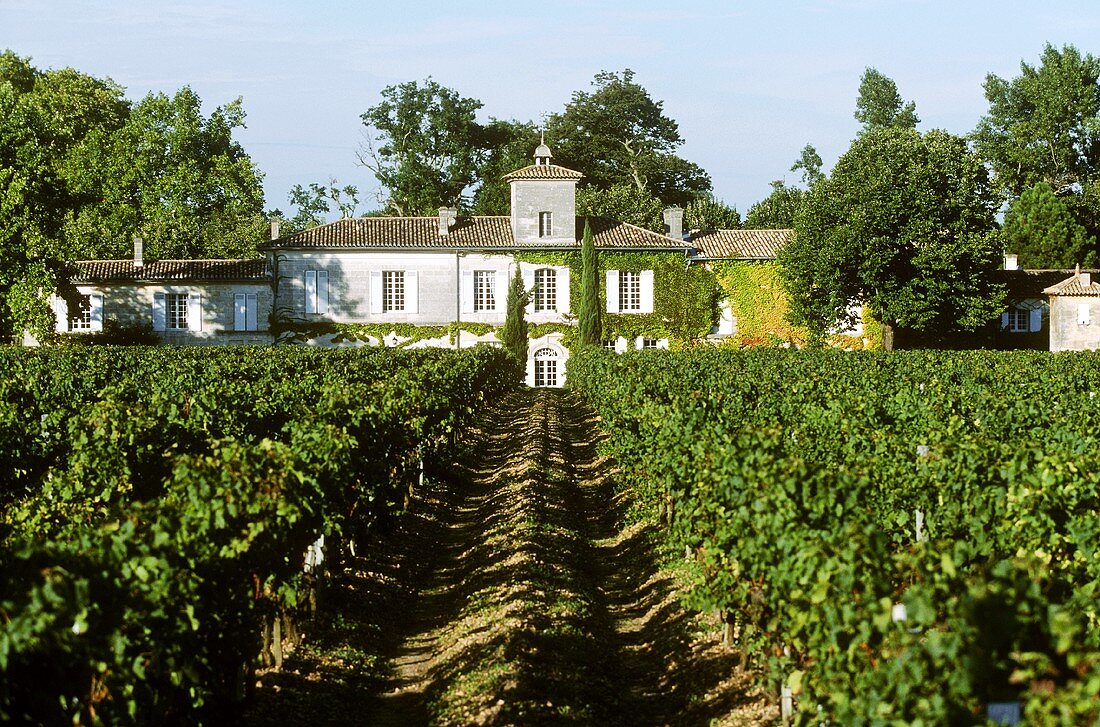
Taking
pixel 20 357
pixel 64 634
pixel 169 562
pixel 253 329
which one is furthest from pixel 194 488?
pixel 253 329

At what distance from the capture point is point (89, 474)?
10.3 metres

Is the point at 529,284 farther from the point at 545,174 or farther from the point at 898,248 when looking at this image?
the point at 898,248

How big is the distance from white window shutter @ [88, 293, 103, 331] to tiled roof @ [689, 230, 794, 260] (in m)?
21.3

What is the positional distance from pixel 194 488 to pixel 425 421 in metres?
8.96

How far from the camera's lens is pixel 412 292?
153ft

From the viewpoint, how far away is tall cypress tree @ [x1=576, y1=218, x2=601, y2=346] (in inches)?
1797

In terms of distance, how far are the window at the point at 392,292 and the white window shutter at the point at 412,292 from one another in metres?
0.16

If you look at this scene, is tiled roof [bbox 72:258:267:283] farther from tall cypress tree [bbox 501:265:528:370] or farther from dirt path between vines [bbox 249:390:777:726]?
dirt path between vines [bbox 249:390:777:726]

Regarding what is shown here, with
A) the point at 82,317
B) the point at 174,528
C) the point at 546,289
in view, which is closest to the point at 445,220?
the point at 546,289

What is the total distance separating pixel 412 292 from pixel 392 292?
0.72 metres

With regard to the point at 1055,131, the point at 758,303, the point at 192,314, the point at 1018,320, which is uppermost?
the point at 1055,131

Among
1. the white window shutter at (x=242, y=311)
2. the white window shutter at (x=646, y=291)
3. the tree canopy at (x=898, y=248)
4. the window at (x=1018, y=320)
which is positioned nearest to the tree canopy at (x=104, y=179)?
the white window shutter at (x=242, y=311)

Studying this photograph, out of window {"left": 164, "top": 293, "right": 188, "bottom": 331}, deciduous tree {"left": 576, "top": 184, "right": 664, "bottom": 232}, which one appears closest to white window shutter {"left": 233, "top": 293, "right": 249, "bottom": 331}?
window {"left": 164, "top": 293, "right": 188, "bottom": 331}

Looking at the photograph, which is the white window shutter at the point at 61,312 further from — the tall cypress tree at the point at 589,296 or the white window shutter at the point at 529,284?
the tall cypress tree at the point at 589,296
